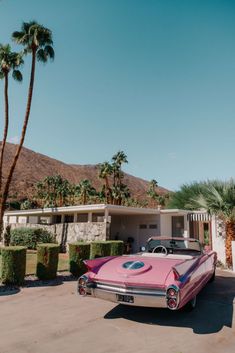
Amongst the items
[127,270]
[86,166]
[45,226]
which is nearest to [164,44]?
[127,270]

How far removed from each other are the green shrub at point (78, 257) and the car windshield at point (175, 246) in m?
3.00

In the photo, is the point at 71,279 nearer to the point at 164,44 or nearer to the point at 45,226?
the point at 164,44

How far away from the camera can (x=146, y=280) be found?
13.9 feet

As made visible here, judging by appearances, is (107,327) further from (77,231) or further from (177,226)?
(177,226)

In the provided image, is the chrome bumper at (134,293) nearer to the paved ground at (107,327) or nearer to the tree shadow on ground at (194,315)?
the paved ground at (107,327)

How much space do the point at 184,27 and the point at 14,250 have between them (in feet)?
29.9

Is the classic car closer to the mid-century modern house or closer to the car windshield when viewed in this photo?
the car windshield

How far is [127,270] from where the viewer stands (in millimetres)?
4605

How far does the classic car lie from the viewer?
4008 millimetres

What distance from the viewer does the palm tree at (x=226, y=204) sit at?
10750 mm

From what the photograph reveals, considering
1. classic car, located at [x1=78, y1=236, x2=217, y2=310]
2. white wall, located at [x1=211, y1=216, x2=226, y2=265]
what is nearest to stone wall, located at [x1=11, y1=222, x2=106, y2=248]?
white wall, located at [x1=211, y1=216, x2=226, y2=265]

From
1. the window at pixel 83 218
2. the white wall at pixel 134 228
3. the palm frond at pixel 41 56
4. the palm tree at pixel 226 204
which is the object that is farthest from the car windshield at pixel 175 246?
the window at pixel 83 218

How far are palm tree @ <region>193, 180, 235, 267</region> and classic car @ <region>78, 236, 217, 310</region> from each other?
581 centimetres

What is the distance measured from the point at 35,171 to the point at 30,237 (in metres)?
84.0
